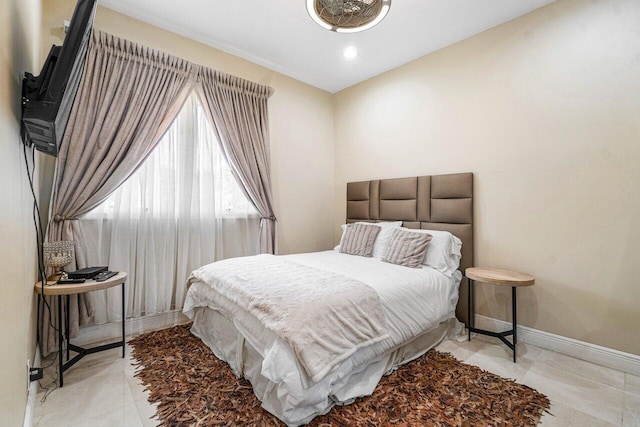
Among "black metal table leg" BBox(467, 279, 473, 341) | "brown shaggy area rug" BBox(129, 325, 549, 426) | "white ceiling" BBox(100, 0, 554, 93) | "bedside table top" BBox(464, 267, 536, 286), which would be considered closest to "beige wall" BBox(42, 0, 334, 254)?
"white ceiling" BBox(100, 0, 554, 93)

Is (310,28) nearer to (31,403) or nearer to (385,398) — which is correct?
(385,398)

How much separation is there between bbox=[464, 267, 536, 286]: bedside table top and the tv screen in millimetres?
2879

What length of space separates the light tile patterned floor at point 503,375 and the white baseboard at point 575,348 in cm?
6

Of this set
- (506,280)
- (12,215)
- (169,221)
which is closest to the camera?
(12,215)

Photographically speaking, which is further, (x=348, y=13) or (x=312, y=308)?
(x=348, y=13)

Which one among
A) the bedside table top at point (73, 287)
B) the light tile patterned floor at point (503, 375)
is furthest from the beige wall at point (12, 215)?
the bedside table top at point (73, 287)

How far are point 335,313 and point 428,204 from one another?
Result: 6.50ft

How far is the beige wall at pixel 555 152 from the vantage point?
2.08m

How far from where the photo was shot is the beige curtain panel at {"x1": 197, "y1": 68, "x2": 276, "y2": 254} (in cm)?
307

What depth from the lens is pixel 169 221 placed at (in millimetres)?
2793

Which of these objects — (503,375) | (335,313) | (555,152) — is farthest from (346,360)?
(555,152)

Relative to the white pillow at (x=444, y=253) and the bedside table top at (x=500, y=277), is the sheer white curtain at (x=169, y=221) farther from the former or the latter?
the bedside table top at (x=500, y=277)

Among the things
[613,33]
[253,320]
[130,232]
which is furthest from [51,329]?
[613,33]

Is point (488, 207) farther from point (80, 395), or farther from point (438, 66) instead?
point (80, 395)
